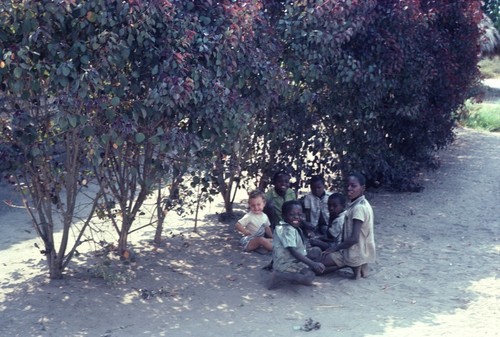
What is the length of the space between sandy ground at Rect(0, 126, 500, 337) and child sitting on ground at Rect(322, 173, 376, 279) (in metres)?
0.17

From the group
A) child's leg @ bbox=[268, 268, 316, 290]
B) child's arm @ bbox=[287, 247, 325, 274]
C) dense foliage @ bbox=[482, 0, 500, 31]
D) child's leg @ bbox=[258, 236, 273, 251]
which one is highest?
dense foliage @ bbox=[482, 0, 500, 31]

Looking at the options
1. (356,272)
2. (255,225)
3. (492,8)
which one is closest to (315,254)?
(356,272)

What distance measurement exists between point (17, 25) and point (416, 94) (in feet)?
19.4

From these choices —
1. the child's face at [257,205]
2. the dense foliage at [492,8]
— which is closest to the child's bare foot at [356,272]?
the child's face at [257,205]

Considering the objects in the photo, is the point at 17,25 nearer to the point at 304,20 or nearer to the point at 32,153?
the point at 32,153

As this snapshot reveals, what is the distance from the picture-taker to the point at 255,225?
7.29 m

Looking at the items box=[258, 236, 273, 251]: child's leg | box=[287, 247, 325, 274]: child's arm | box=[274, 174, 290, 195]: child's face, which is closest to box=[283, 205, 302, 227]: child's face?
box=[287, 247, 325, 274]: child's arm

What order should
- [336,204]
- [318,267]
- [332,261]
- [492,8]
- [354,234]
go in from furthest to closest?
[492,8]
[336,204]
[332,261]
[354,234]
[318,267]

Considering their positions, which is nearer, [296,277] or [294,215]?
[296,277]

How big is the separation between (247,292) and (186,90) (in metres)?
2.11

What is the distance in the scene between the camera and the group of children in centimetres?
611

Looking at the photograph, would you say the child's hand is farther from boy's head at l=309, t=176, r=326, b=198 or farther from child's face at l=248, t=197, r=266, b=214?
boy's head at l=309, t=176, r=326, b=198

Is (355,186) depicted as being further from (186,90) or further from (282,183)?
(186,90)

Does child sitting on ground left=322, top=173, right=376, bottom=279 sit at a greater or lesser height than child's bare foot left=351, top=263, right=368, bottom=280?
greater
